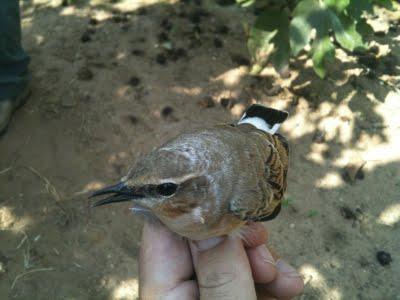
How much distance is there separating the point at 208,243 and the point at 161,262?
40 centimetres

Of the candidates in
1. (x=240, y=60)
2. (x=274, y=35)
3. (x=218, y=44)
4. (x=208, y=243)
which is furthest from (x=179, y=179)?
(x=218, y=44)

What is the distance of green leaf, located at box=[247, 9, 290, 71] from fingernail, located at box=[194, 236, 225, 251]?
2.90 metres

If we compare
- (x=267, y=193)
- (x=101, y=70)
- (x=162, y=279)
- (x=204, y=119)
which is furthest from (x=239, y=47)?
(x=162, y=279)

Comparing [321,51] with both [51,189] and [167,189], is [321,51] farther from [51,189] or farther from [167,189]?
[51,189]

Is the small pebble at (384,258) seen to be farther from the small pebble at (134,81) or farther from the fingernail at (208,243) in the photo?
the small pebble at (134,81)

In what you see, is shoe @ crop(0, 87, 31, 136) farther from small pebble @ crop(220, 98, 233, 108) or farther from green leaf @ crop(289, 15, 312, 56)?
green leaf @ crop(289, 15, 312, 56)

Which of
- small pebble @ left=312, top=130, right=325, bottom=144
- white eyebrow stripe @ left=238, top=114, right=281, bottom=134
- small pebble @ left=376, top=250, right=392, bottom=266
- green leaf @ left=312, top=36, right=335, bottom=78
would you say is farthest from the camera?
small pebble @ left=312, top=130, right=325, bottom=144

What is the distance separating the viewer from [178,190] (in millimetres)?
2729

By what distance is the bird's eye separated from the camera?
2650 mm

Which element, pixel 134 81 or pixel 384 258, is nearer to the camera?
pixel 384 258

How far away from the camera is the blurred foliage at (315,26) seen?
4.42 m

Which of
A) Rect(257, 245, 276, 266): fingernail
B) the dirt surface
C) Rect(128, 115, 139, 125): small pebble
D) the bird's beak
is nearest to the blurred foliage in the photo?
the dirt surface

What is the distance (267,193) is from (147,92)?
3.18 meters

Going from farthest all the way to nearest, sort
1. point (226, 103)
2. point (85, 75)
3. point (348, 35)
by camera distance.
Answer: point (85, 75) → point (226, 103) → point (348, 35)
